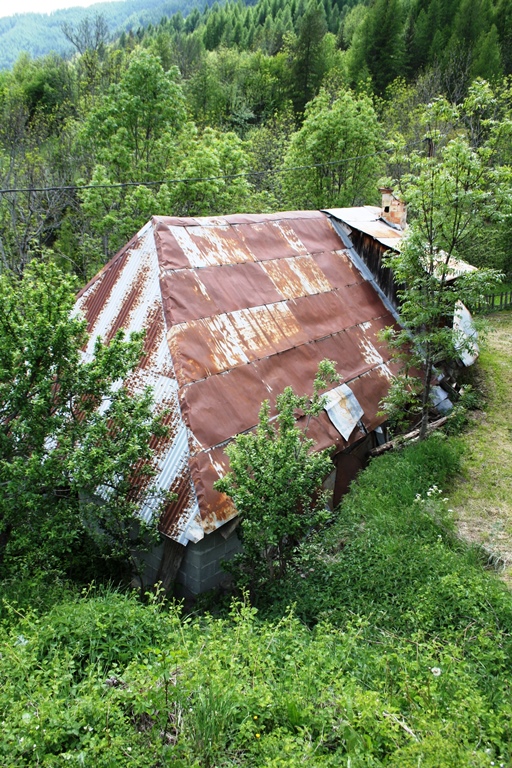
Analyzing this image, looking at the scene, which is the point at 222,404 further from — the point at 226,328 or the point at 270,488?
the point at 270,488

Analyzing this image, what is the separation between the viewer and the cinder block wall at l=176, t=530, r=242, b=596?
768 centimetres

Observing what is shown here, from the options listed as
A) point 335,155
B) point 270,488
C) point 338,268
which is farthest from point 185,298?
point 335,155

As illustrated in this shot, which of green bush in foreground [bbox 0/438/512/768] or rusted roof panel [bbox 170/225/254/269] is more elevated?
rusted roof panel [bbox 170/225/254/269]

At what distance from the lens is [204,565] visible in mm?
7770

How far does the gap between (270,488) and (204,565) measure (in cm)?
202

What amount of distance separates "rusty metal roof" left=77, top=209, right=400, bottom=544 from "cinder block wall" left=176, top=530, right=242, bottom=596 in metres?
0.58

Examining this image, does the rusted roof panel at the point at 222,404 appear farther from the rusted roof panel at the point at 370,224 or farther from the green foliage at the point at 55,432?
the rusted roof panel at the point at 370,224

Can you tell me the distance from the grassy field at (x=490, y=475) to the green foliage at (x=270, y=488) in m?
3.22

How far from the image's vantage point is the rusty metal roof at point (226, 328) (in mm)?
7906

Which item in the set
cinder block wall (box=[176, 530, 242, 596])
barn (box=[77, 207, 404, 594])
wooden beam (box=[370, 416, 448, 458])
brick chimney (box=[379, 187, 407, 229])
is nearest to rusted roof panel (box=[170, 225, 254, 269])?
barn (box=[77, 207, 404, 594])

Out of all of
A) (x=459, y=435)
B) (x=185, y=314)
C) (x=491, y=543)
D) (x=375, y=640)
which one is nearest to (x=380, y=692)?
(x=375, y=640)

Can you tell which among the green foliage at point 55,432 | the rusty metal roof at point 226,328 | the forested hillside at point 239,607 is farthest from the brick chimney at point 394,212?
the green foliage at point 55,432

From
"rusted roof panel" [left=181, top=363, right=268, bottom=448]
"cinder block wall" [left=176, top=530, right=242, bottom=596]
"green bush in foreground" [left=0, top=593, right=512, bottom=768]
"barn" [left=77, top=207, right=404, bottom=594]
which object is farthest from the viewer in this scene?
"rusted roof panel" [left=181, top=363, right=268, bottom=448]

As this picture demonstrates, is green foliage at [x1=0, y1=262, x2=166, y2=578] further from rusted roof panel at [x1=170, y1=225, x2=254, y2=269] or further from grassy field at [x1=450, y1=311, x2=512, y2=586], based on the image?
grassy field at [x1=450, y1=311, x2=512, y2=586]
